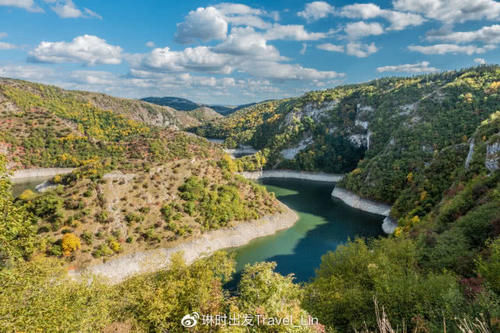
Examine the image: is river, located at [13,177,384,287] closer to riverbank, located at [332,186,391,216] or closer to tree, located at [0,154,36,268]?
riverbank, located at [332,186,391,216]

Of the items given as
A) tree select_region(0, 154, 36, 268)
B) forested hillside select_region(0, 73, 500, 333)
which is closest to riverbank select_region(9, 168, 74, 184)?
forested hillside select_region(0, 73, 500, 333)

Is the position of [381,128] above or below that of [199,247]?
above

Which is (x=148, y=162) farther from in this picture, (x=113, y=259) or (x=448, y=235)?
(x=448, y=235)

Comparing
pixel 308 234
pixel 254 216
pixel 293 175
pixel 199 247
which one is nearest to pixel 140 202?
pixel 199 247

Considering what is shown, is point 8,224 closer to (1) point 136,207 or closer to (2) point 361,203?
(1) point 136,207

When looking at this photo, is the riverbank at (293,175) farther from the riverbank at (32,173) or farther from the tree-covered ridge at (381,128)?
the riverbank at (32,173)

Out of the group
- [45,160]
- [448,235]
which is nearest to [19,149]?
[45,160]
